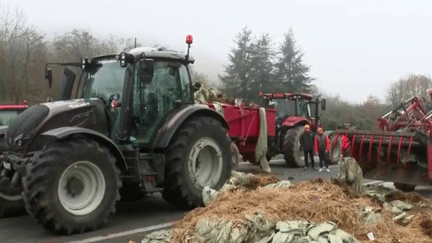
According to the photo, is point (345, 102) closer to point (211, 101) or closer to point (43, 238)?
point (211, 101)

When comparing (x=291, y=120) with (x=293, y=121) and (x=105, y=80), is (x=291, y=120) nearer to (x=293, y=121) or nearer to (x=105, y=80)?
(x=293, y=121)

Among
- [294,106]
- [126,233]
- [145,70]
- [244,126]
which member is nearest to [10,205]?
[126,233]

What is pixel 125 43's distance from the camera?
2473cm

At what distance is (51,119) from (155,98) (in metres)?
1.70

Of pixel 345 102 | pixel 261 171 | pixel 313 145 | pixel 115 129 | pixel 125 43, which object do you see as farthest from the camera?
pixel 345 102

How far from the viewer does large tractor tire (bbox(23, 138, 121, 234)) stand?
620cm

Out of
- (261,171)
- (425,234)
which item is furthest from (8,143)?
(261,171)

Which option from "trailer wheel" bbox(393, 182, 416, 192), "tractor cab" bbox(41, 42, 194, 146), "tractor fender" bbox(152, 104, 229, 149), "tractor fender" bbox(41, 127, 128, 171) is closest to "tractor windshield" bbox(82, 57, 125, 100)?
"tractor cab" bbox(41, 42, 194, 146)

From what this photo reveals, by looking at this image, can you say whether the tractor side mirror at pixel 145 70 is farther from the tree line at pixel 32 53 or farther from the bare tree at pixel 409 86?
the bare tree at pixel 409 86

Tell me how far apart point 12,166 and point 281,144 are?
10.5 m

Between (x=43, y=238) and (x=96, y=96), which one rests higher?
(x=96, y=96)

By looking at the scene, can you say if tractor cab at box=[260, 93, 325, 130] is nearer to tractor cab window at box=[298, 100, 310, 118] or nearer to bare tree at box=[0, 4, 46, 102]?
tractor cab window at box=[298, 100, 310, 118]

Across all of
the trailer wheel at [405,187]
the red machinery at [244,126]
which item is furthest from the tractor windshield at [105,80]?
the trailer wheel at [405,187]

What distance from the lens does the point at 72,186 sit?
6.64 meters
